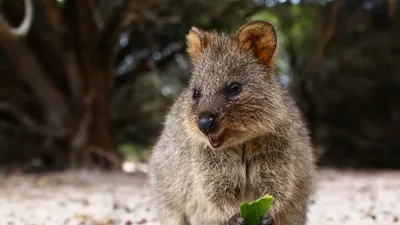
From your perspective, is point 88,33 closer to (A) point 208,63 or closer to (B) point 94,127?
(B) point 94,127

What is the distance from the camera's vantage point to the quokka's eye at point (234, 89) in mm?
2787

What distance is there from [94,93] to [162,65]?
1729 millimetres

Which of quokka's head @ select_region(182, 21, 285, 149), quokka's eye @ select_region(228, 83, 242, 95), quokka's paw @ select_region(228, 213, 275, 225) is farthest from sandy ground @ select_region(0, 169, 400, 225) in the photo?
quokka's eye @ select_region(228, 83, 242, 95)

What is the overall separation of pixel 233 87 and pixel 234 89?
0.04 ft

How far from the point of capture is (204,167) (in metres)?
2.97

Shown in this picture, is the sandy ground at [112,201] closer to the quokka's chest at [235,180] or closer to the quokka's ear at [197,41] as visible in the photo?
the quokka's chest at [235,180]

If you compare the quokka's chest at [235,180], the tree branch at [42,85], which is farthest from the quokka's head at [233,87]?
the tree branch at [42,85]

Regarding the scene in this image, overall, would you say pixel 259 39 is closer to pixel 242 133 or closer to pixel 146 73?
pixel 242 133

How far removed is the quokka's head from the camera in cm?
270

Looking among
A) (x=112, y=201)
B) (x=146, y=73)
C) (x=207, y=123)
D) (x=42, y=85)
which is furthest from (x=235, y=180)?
(x=146, y=73)

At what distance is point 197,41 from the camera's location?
10.2 ft

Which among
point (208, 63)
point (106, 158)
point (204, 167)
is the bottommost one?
point (204, 167)

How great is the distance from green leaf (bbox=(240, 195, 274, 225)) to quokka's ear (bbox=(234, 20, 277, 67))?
77cm

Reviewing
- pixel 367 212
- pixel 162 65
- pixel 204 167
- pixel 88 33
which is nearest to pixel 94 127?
pixel 88 33
